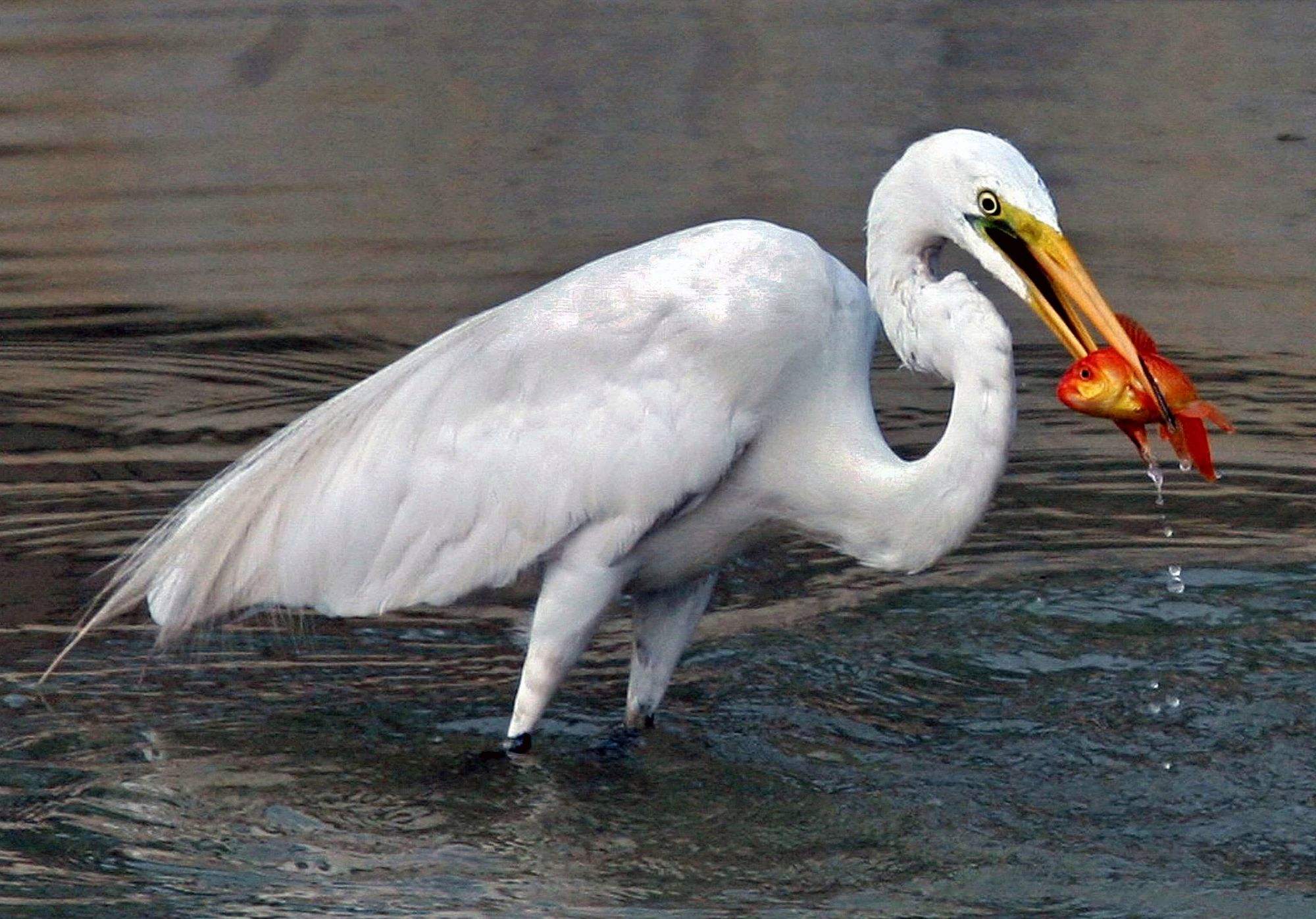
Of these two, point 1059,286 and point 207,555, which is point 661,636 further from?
point 1059,286

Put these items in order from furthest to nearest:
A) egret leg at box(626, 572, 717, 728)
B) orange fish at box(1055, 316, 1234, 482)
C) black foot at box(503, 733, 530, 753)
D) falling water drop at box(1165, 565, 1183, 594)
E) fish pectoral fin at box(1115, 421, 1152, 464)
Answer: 1. falling water drop at box(1165, 565, 1183, 594)
2. egret leg at box(626, 572, 717, 728)
3. black foot at box(503, 733, 530, 753)
4. fish pectoral fin at box(1115, 421, 1152, 464)
5. orange fish at box(1055, 316, 1234, 482)

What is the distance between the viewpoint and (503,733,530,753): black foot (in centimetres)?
496

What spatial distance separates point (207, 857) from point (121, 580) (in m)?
1.12

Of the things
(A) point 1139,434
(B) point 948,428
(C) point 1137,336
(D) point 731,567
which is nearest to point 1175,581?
(D) point 731,567

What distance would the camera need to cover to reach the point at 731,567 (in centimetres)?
616

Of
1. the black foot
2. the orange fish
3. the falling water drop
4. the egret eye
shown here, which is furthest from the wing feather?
the falling water drop

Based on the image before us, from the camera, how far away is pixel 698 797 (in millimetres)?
4812

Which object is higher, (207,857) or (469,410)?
(469,410)

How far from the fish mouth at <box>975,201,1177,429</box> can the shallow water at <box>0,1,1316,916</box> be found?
0.94 meters

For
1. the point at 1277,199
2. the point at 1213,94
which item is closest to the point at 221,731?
the point at 1277,199

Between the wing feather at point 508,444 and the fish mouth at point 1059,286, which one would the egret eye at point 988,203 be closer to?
the fish mouth at point 1059,286

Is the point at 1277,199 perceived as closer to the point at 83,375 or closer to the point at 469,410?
the point at 83,375

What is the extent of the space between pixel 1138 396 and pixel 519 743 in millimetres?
1573

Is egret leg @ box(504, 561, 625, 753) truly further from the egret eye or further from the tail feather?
the egret eye
